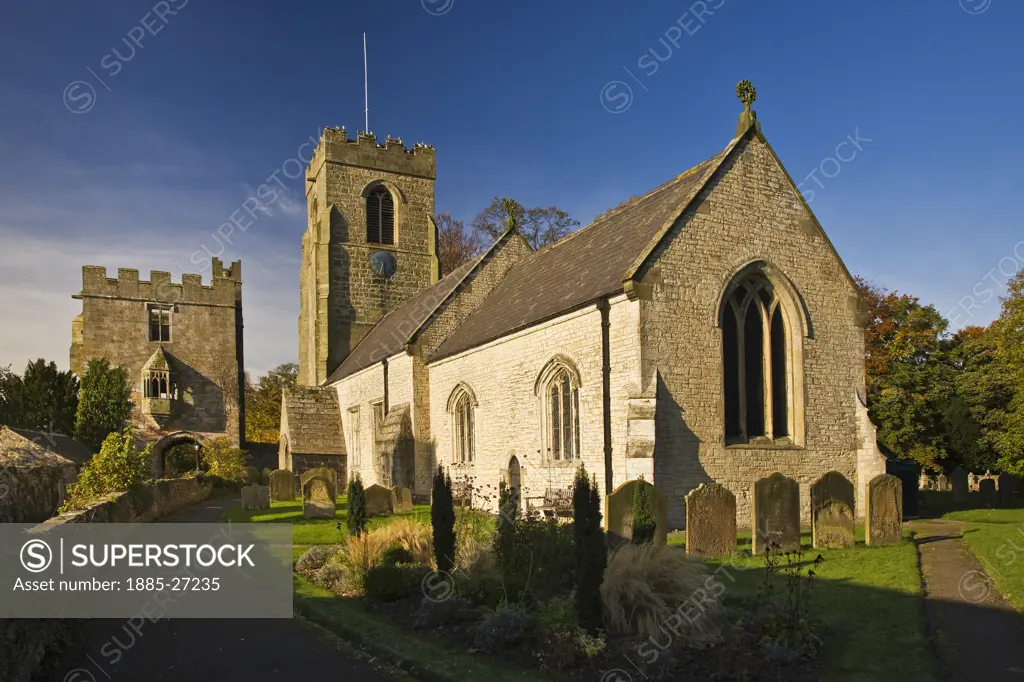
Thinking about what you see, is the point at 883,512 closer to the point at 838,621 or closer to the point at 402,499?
the point at 838,621

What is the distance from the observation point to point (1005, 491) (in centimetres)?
2545

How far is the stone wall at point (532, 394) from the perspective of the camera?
16.5 m

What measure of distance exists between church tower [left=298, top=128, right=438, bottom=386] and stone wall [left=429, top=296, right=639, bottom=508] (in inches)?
510

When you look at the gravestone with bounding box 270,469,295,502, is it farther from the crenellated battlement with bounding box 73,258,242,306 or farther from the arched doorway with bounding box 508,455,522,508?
the crenellated battlement with bounding box 73,258,242,306

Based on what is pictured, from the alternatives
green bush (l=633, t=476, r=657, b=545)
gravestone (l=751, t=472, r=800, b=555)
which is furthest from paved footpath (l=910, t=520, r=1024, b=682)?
green bush (l=633, t=476, r=657, b=545)

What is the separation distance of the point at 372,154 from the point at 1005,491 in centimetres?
3095

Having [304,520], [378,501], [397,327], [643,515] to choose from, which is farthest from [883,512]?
[397,327]

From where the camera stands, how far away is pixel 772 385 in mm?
17734

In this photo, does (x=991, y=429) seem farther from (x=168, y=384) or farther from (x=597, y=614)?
(x=168, y=384)

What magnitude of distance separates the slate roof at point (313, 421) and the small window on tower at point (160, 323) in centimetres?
975

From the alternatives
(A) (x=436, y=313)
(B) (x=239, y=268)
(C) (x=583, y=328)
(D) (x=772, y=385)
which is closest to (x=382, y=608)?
(C) (x=583, y=328)

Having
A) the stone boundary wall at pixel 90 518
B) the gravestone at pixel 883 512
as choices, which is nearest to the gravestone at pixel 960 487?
the gravestone at pixel 883 512

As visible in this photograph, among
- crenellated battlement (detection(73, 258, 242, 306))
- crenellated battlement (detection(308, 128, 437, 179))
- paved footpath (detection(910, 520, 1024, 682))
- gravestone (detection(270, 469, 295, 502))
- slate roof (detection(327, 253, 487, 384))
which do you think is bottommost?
gravestone (detection(270, 469, 295, 502))

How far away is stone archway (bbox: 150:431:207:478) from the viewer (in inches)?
1483
